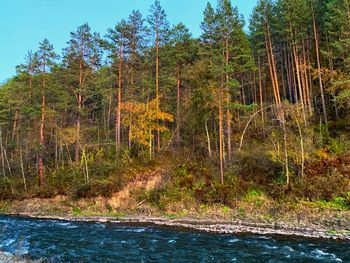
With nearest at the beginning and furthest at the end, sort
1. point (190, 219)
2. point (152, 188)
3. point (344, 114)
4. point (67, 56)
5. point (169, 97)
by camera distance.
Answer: point (190, 219)
point (152, 188)
point (344, 114)
point (67, 56)
point (169, 97)

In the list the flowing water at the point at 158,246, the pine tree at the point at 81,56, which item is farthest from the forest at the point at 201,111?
the flowing water at the point at 158,246

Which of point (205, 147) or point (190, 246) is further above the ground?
point (205, 147)

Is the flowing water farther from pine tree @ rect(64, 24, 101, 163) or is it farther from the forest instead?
pine tree @ rect(64, 24, 101, 163)

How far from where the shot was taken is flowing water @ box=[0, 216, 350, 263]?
1286 centimetres

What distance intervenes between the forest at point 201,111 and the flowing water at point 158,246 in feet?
21.8

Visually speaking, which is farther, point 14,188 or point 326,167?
point 14,188

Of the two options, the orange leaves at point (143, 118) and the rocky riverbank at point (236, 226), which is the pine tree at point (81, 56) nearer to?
the orange leaves at point (143, 118)

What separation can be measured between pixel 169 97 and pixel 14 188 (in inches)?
779

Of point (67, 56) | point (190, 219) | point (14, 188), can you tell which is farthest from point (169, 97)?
point (14, 188)

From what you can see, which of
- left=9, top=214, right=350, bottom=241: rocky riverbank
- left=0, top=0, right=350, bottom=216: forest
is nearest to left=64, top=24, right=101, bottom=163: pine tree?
left=0, top=0, right=350, bottom=216: forest

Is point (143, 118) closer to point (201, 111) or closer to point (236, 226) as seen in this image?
point (201, 111)

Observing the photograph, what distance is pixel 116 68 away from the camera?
105 feet

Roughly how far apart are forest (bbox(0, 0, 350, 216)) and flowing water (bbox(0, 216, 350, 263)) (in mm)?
6657

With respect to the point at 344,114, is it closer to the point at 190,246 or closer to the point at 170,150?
the point at 170,150
